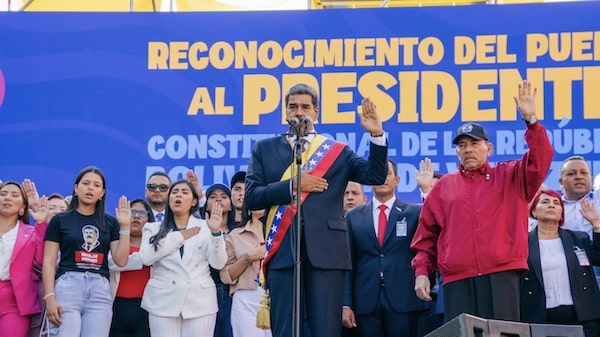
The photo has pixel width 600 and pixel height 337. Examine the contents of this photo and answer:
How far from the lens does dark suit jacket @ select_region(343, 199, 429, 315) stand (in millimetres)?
6762

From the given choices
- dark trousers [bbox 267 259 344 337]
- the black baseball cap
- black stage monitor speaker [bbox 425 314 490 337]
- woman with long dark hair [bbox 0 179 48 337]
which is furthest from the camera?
woman with long dark hair [bbox 0 179 48 337]

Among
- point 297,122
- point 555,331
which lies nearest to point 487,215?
point 297,122

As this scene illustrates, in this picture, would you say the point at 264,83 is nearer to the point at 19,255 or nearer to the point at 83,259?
the point at 83,259

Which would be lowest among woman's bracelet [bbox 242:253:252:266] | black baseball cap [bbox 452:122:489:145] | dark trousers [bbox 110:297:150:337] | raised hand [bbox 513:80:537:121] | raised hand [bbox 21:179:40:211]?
dark trousers [bbox 110:297:150:337]

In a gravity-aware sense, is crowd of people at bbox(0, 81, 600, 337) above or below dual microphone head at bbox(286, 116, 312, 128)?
below

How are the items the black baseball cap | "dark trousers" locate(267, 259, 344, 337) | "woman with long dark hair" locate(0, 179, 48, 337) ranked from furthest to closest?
1. "woman with long dark hair" locate(0, 179, 48, 337)
2. the black baseball cap
3. "dark trousers" locate(267, 259, 344, 337)

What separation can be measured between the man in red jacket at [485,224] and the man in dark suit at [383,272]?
846mm

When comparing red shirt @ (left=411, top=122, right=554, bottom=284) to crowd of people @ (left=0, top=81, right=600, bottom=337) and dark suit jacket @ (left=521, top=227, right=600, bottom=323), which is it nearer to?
crowd of people @ (left=0, top=81, right=600, bottom=337)

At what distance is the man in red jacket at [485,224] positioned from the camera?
5.64 metres

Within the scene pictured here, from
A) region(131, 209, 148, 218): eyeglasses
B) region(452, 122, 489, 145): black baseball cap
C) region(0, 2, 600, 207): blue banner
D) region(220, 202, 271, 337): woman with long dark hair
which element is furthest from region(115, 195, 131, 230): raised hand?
region(452, 122, 489, 145): black baseball cap

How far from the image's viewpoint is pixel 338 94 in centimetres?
916

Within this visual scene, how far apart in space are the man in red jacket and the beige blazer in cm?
186

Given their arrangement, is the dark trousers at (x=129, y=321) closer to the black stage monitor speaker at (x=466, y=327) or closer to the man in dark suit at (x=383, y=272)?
the man in dark suit at (x=383, y=272)

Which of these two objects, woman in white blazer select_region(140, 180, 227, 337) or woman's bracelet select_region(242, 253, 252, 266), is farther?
woman's bracelet select_region(242, 253, 252, 266)
